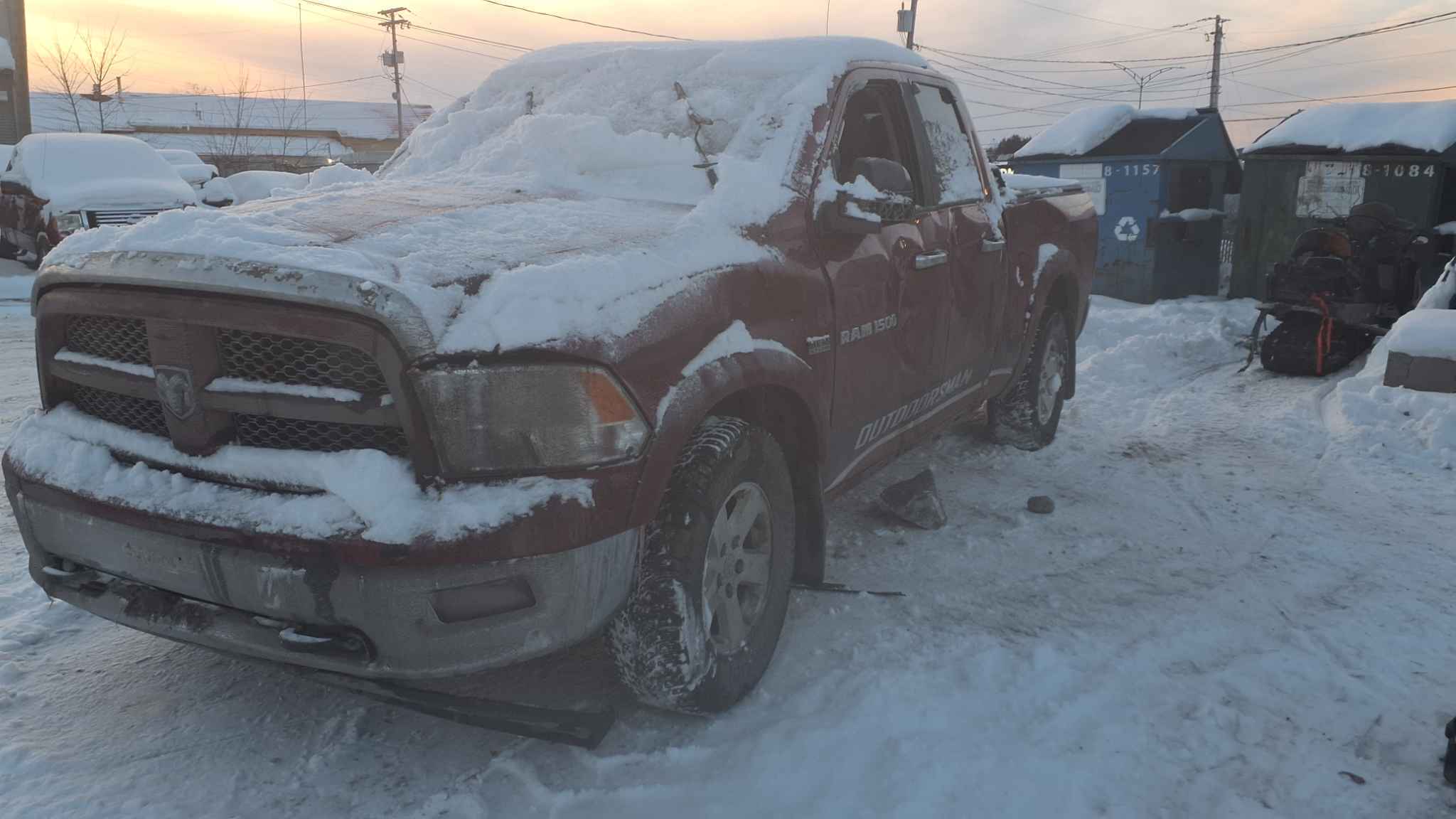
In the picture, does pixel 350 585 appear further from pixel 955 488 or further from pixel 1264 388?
pixel 1264 388

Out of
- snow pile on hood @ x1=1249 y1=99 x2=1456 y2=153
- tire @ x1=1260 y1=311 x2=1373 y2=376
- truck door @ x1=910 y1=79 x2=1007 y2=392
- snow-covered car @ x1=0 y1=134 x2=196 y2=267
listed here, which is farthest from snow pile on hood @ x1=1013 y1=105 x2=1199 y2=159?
snow-covered car @ x1=0 y1=134 x2=196 y2=267

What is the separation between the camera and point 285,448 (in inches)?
94.0

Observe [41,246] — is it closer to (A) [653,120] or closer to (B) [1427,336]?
(A) [653,120]

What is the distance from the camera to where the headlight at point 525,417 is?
7.21 feet

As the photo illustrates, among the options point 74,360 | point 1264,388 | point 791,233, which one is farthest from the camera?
point 1264,388

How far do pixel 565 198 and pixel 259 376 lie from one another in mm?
1249

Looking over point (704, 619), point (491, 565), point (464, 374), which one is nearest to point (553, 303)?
point (464, 374)

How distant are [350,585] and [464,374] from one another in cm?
50

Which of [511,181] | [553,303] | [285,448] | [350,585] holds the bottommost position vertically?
[350,585]

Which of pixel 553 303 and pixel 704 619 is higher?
pixel 553 303

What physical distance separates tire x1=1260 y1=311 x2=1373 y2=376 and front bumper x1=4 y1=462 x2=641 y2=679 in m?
7.14

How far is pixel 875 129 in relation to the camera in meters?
3.93

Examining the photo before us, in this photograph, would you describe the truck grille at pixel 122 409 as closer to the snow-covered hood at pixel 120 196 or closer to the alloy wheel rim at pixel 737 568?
the alloy wheel rim at pixel 737 568

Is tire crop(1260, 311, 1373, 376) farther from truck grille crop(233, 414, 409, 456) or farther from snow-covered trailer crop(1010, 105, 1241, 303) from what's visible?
truck grille crop(233, 414, 409, 456)
